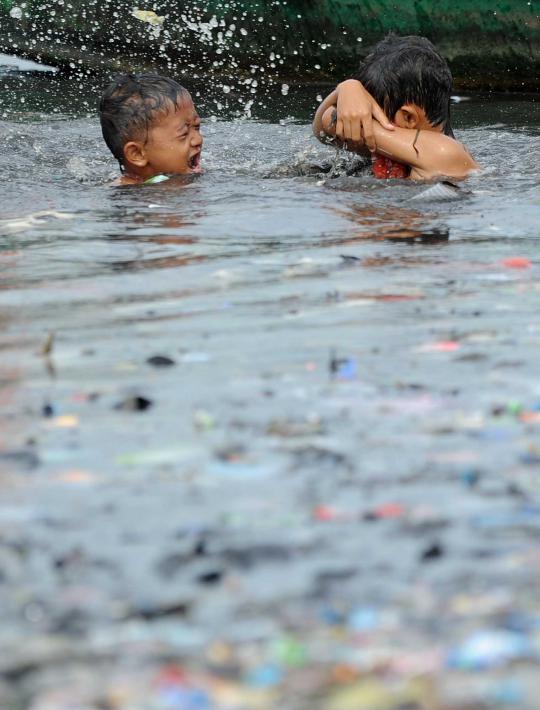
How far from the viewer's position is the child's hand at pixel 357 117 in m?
6.30

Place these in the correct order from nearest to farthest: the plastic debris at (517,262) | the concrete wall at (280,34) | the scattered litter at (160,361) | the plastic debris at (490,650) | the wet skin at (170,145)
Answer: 1. the plastic debris at (490,650)
2. the scattered litter at (160,361)
3. the plastic debris at (517,262)
4. the wet skin at (170,145)
5. the concrete wall at (280,34)

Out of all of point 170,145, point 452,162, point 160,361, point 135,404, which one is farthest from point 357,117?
point 135,404

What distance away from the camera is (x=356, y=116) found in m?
6.32

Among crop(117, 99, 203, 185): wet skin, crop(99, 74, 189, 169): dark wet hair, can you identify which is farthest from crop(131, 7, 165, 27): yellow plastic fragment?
crop(117, 99, 203, 185): wet skin

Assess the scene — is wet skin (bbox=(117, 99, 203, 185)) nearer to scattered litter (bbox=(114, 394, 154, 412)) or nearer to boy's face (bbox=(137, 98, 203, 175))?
boy's face (bbox=(137, 98, 203, 175))

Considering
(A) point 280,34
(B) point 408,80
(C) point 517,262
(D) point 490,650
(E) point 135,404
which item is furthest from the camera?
(A) point 280,34

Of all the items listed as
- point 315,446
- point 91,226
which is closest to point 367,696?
point 315,446

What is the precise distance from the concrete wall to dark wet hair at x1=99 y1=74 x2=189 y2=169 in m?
4.20

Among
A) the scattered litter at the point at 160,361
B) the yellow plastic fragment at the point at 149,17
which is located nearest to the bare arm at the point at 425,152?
the scattered litter at the point at 160,361

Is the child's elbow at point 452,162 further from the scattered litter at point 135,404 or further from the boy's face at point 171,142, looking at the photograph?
the scattered litter at point 135,404

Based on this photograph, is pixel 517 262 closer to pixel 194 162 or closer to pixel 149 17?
pixel 194 162

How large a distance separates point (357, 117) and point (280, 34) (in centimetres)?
491

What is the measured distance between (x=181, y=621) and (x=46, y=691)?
0.24m

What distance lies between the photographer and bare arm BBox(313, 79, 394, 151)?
6.30m
